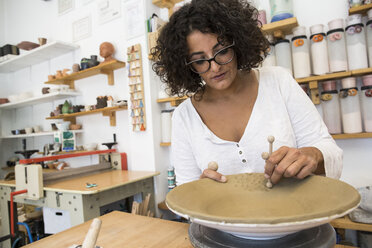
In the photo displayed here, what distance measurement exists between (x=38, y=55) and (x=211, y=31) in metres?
3.57

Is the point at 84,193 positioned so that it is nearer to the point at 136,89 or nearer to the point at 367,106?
the point at 136,89

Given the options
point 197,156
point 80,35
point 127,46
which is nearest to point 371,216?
point 197,156

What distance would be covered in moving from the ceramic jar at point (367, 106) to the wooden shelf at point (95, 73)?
→ 2.28 metres

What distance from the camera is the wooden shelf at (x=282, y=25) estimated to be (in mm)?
1878

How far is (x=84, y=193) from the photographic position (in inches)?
70.6

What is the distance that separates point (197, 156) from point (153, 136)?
1.53 meters

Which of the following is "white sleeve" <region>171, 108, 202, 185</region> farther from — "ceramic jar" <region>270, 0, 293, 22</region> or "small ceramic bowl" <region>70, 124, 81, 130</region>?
"small ceramic bowl" <region>70, 124, 81, 130</region>

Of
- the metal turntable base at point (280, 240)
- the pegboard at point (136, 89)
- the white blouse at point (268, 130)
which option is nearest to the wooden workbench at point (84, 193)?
the pegboard at point (136, 89)

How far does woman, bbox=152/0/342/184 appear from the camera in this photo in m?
0.96

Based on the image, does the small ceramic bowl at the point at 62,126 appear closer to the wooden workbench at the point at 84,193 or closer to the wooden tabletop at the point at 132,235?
the wooden workbench at the point at 84,193

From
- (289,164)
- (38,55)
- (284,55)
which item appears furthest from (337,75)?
(38,55)

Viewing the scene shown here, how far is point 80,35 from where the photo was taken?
3422 millimetres

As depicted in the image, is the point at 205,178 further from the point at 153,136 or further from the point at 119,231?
the point at 153,136

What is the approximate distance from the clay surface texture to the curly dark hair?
54 centimetres
